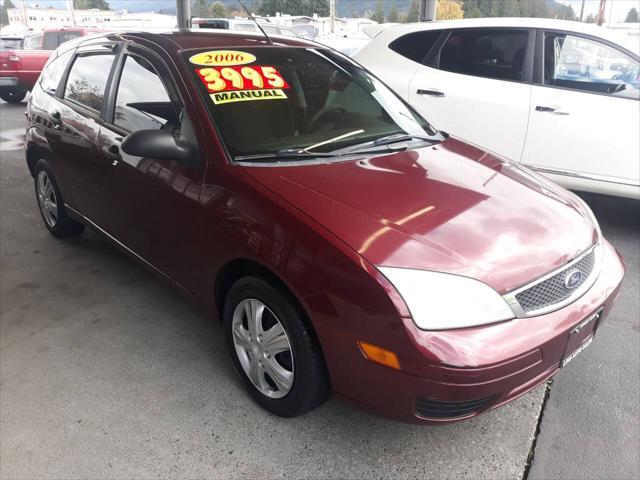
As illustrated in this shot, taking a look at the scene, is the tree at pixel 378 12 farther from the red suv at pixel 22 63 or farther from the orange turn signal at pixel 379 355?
the orange turn signal at pixel 379 355

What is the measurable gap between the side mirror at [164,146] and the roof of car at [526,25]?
10.7 feet

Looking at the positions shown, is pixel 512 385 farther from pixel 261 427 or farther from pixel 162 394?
pixel 162 394

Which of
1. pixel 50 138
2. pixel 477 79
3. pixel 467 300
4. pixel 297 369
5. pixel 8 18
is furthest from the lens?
pixel 8 18

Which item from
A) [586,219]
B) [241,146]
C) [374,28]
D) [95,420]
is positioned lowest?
[95,420]

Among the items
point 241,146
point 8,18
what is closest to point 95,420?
point 241,146

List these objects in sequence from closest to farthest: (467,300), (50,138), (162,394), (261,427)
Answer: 1. (467,300)
2. (261,427)
3. (162,394)
4. (50,138)

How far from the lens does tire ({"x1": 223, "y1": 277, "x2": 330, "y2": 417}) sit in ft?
6.94

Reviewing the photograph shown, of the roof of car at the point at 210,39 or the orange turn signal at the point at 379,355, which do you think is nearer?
the orange turn signal at the point at 379,355

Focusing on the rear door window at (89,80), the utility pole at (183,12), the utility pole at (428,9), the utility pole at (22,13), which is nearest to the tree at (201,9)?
the utility pole at (183,12)

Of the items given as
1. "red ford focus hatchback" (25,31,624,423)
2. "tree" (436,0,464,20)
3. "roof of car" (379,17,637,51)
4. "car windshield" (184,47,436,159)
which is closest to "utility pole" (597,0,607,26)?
"tree" (436,0,464,20)

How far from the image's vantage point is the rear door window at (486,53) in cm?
460

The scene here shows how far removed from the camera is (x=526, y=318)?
1.92 m

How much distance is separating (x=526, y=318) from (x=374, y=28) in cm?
440

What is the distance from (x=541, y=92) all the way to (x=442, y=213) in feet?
9.34
